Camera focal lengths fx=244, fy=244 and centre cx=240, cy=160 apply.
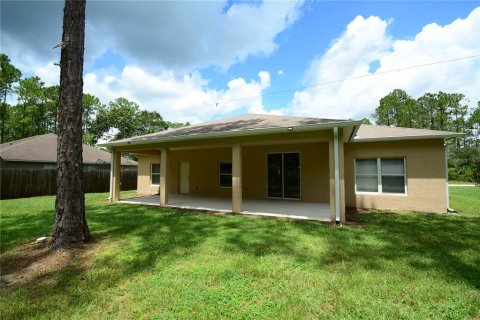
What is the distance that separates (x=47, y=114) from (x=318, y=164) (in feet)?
124

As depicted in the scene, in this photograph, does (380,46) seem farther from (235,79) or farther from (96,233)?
(96,233)

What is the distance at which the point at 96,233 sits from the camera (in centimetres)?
587

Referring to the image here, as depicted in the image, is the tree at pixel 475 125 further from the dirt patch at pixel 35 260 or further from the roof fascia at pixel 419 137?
the dirt patch at pixel 35 260

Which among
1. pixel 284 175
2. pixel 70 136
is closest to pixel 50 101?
pixel 284 175

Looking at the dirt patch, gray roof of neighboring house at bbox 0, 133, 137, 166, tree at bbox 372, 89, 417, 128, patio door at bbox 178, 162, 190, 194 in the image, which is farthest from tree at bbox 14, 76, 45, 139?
tree at bbox 372, 89, 417, 128

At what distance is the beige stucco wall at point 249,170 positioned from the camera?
34.6 feet

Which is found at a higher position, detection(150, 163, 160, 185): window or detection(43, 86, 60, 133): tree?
detection(43, 86, 60, 133): tree

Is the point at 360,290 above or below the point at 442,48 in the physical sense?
below

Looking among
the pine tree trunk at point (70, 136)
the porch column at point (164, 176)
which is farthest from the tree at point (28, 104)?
the pine tree trunk at point (70, 136)

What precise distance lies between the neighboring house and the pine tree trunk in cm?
1604

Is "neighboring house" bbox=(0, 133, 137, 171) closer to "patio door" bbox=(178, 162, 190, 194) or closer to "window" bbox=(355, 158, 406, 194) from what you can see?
"patio door" bbox=(178, 162, 190, 194)

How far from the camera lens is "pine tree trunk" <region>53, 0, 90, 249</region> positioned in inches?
187

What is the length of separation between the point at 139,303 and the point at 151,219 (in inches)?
193

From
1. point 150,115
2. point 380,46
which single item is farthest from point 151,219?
point 150,115
